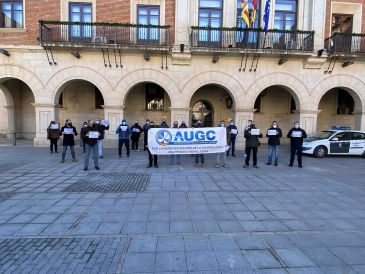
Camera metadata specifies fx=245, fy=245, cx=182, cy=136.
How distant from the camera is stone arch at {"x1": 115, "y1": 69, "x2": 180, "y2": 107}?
1474 centimetres

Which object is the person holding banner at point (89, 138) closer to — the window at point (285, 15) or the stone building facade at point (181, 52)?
the stone building facade at point (181, 52)

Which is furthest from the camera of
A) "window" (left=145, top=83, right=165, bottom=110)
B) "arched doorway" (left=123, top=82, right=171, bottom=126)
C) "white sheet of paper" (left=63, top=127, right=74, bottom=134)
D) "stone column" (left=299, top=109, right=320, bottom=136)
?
"window" (left=145, top=83, right=165, bottom=110)

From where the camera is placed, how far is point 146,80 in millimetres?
14844

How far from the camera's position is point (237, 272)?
3.10 meters

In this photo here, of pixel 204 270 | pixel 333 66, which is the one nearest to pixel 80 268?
pixel 204 270

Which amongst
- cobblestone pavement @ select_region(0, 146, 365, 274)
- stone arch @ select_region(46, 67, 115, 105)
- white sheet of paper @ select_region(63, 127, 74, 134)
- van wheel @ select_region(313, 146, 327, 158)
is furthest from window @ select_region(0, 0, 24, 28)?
van wheel @ select_region(313, 146, 327, 158)

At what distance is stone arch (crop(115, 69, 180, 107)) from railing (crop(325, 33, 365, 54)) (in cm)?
985

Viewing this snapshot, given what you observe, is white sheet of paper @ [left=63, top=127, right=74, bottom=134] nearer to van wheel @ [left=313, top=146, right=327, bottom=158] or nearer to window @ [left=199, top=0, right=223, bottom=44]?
window @ [left=199, top=0, right=223, bottom=44]

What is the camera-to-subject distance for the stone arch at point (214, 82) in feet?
48.9

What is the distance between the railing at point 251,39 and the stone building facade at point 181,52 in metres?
0.06

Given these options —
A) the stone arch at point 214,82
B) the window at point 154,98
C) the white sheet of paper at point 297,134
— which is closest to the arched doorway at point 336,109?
the stone arch at point 214,82

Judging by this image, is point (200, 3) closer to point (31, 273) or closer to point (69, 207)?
point (69, 207)

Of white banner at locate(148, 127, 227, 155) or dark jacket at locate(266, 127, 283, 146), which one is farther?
dark jacket at locate(266, 127, 283, 146)

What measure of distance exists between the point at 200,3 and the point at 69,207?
46.5 feet
